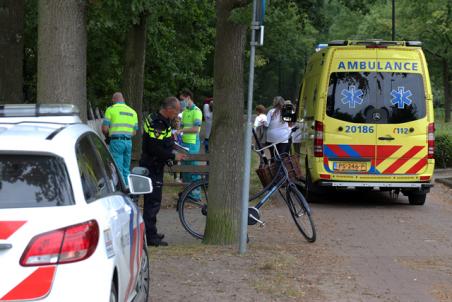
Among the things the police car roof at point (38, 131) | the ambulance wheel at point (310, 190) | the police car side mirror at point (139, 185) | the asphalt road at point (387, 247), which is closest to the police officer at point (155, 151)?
the asphalt road at point (387, 247)

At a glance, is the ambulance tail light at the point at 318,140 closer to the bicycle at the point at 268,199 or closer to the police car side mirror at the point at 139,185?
the bicycle at the point at 268,199

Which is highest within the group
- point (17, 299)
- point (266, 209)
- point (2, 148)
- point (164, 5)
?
point (164, 5)

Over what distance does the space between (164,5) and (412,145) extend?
583 cm

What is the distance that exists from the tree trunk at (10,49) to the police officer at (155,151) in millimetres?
4742

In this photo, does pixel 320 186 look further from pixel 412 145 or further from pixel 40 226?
pixel 40 226

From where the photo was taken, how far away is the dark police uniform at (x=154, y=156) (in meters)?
8.63

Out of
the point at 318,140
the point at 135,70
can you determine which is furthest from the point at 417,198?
the point at 135,70

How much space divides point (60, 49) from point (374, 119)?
675 centimetres

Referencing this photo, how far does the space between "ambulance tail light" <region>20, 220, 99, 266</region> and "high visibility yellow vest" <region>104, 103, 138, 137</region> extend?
9026 millimetres

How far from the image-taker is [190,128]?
1336 centimetres

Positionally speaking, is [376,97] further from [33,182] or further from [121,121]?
[33,182]

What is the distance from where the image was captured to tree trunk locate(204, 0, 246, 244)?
821 centimetres

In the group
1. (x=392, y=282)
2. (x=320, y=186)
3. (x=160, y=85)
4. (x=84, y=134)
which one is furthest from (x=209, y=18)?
(x=84, y=134)

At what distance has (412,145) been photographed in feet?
40.2
